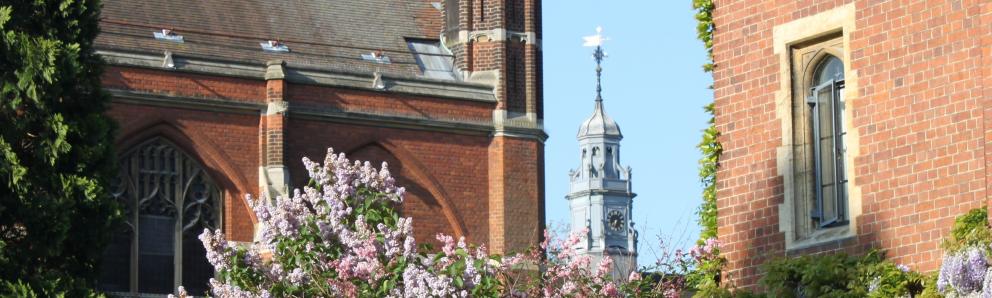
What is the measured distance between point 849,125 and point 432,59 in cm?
3234

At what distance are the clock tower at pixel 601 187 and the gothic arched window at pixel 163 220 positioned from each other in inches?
2322

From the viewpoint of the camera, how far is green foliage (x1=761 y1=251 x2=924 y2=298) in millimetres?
13422

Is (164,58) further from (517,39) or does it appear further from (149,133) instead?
(517,39)

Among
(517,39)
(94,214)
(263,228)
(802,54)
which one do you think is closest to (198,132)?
(517,39)

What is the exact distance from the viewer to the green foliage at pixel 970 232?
12.7 metres

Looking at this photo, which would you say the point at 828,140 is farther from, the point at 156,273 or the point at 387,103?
the point at 387,103

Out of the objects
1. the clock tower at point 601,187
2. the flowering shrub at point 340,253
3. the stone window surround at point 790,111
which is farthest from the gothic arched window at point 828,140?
the clock tower at point 601,187

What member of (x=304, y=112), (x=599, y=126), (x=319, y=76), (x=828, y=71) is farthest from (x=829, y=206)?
(x=599, y=126)

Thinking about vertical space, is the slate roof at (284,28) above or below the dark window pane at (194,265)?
above

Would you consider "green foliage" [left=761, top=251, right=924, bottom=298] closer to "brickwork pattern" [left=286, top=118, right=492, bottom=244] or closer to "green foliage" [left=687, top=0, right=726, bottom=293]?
"green foliage" [left=687, top=0, right=726, bottom=293]

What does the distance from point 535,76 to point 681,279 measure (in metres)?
28.2

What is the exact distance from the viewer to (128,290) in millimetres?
42062

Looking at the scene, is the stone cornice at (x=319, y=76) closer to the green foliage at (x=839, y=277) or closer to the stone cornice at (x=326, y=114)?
the stone cornice at (x=326, y=114)

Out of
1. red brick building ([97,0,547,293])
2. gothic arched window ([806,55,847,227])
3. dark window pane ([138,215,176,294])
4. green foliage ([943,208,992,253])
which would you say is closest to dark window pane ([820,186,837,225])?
gothic arched window ([806,55,847,227])
